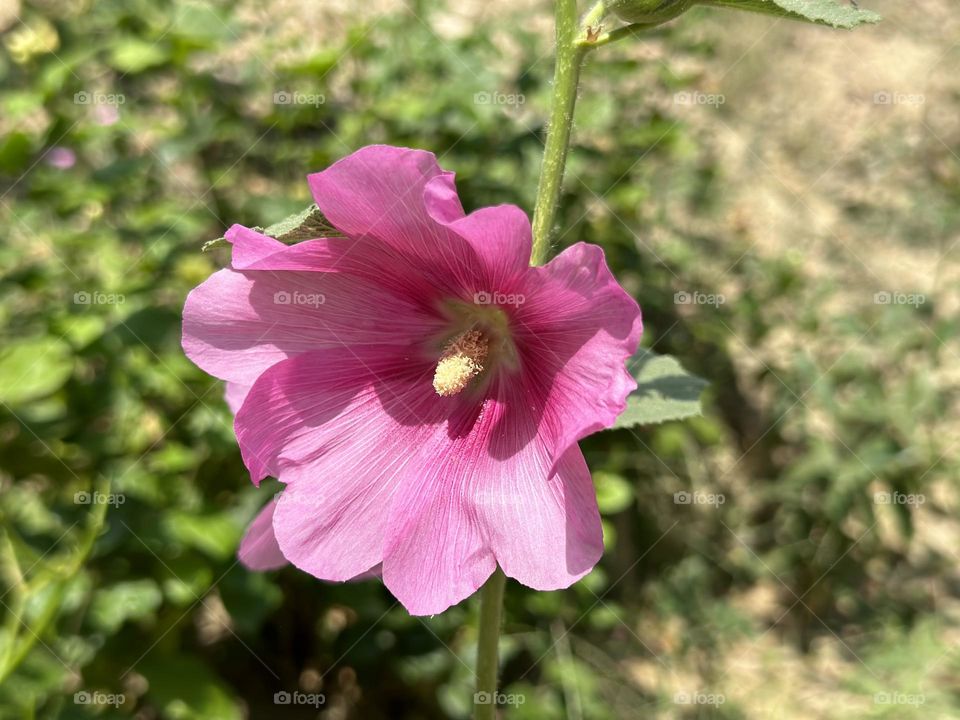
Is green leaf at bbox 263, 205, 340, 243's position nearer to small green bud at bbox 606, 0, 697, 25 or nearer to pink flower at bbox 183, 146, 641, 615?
pink flower at bbox 183, 146, 641, 615

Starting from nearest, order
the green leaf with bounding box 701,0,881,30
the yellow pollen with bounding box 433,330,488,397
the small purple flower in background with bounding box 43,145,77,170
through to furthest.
Answer: the green leaf with bounding box 701,0,881,30
the yellow pollen with bounding box 433,330,488,397
the small purple flower in background with bounding box 43,145,77,170

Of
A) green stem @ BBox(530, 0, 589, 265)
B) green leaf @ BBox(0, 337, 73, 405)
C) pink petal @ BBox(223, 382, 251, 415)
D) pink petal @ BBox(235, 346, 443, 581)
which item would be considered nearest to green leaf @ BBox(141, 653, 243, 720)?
green leaf @ BBox(0, 337, 73, 405)

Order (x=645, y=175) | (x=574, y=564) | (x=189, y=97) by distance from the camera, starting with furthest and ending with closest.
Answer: (x=645, y=175) < (x=189, y=97) < (x=574, y=564)

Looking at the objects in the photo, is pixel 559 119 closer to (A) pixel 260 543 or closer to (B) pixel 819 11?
(B) pixel 819 11

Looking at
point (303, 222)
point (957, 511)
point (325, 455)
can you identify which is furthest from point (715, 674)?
point (303, 222)

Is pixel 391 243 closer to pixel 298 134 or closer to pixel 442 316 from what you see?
pixel 442 316
